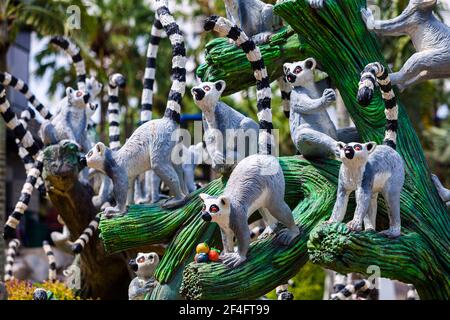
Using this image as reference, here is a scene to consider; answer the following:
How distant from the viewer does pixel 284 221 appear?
8.10 m

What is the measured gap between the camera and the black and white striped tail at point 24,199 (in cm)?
1034

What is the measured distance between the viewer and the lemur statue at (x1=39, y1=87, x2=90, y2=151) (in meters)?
11.3

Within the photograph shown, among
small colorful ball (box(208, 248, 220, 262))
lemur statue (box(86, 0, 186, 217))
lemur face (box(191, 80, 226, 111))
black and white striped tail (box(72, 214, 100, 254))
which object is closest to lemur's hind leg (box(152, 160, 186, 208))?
lemur statue (box(86, 0, 186, 217))

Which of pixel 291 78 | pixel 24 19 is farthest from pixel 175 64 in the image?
pixel 24 19

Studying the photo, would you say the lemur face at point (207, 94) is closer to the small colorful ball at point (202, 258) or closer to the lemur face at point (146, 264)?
the small colorful ball at point (202, 258)

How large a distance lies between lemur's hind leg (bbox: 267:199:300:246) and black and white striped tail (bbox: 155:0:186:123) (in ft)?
5.58

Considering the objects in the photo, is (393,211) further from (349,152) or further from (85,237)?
(85,237)

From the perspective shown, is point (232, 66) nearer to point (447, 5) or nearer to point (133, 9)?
point (447, 5)

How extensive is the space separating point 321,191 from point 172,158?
155cm

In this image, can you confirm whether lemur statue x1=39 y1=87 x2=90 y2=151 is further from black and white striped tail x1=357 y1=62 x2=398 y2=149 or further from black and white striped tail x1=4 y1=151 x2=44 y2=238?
black and white striped tail x1=357 y1=62 x2=398 y2=149

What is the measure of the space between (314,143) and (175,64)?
1.77m

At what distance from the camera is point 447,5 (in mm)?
15531

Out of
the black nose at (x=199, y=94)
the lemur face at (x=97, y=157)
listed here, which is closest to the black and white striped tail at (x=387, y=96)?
the black nose at (x=199, y=94)
